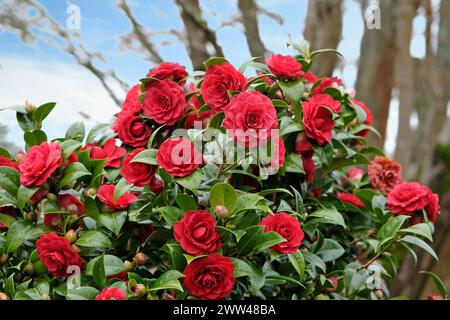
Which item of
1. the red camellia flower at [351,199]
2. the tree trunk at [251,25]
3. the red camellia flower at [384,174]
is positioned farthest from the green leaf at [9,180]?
the tree trunk at [251,25]

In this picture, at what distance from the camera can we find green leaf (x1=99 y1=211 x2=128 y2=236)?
3.85ft

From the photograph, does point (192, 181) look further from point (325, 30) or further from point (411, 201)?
point (325, 30)

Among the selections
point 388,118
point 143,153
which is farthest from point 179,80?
point 388,118

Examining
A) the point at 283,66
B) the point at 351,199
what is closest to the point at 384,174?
the point at 351,199

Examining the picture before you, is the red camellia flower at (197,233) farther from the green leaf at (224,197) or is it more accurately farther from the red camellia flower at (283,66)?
the red camellia flower at (283,66)

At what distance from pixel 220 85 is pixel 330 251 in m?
0.46

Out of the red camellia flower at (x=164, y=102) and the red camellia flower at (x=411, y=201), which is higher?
the red camellia flower at (x=164, y=102)

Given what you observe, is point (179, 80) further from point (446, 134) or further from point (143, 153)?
point (446, 134)

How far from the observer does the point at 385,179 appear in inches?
62.5

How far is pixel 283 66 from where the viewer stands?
4.32ft

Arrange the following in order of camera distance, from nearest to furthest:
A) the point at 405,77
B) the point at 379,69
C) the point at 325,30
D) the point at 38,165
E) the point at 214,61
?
the point at 38,165 < the point at 214,61 < the point at 325,30 < the point at 379,69 < the point at 405,77

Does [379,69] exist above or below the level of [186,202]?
above

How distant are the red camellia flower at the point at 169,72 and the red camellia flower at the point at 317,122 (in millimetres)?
290

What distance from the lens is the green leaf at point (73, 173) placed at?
1187 mm
